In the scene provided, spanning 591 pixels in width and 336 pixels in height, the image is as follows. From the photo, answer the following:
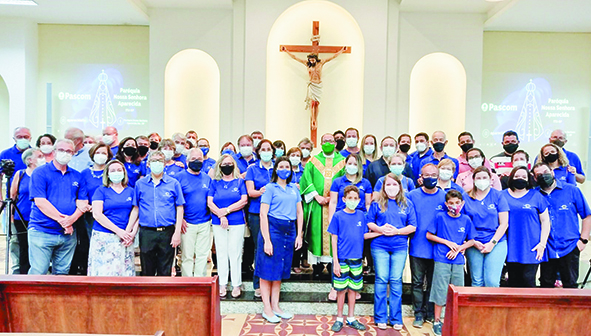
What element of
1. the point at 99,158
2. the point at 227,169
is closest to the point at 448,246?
the point at 227,169

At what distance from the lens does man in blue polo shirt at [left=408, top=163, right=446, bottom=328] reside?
3848mm

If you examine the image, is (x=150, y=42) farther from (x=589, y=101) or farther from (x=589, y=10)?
(x=589, y=101)

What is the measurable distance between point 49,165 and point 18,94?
5676 millimetres

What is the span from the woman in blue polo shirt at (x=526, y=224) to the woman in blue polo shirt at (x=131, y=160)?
3.65 metres

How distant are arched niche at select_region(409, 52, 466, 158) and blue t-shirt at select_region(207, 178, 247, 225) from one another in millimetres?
5459

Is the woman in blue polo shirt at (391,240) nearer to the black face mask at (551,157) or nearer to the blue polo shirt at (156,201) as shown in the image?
the black face mask at (551,157)

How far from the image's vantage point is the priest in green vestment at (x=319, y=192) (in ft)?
14.5

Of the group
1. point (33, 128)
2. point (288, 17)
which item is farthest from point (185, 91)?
point (33, 128)

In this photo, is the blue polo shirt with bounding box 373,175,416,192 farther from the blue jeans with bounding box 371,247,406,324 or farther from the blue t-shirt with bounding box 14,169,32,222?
the blue t-shirt with bounding box 14,169,32,222

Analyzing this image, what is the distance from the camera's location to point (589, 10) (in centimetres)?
738

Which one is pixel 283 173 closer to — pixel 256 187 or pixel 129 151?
pixel 256 187

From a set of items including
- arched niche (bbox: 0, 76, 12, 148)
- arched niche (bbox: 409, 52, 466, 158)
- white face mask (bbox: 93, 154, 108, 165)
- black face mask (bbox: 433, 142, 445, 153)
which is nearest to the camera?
white face mask (bbox: 93, 154, 108, 165)

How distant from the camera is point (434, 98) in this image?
341 inches

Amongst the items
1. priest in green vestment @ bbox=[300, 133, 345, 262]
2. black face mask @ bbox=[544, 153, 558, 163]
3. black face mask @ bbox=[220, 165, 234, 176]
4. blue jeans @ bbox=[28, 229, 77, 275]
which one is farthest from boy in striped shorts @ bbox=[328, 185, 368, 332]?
blue jeans @ bbox=[28, 229, 77, 275]
